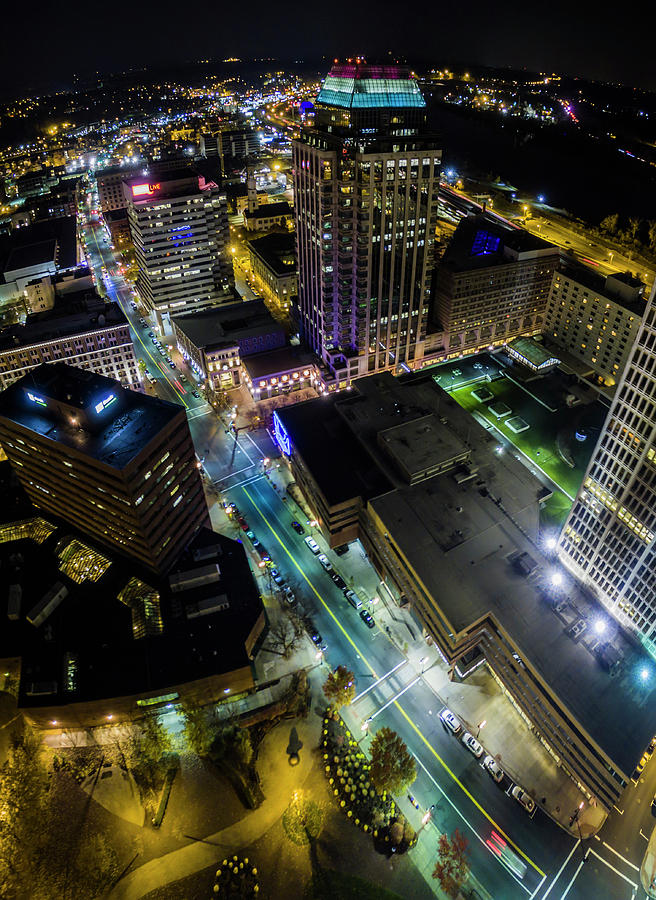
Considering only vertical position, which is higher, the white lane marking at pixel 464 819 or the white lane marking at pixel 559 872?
the white lane marking at pixel 464 819

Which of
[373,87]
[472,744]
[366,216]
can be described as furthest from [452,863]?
[373,87]

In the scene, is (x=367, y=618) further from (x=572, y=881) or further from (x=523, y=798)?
(x=572, y=881)

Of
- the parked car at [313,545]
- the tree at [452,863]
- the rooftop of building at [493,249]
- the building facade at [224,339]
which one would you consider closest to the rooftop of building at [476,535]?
the parked car at [313,545]

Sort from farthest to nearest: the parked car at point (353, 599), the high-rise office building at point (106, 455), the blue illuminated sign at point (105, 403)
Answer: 1. the parked car at point (353, 599)
2. the blue illuminated sign at point (105, 403)
3. the high-rise office building at point (106, 455)

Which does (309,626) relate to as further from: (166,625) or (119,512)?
(119,512)

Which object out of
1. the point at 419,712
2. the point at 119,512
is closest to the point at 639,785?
the point at 419,712

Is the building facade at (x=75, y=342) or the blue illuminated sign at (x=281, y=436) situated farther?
the building facade at (x=75, y=342)

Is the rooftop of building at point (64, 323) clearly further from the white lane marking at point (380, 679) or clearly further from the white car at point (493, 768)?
the white car at point (493, 768)
